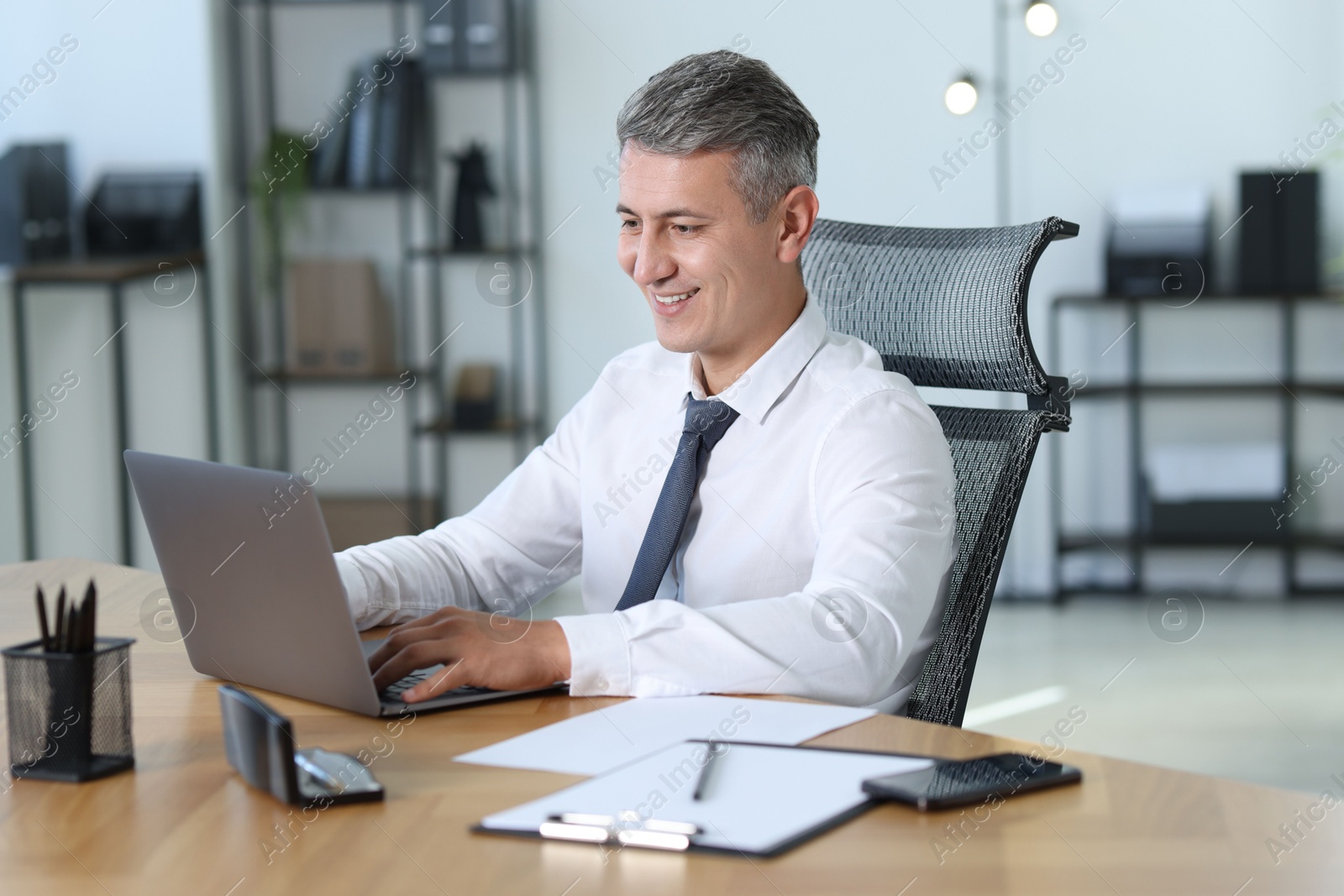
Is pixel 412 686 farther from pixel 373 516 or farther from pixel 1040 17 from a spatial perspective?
pixel 1040 17

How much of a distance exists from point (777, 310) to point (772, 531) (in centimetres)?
27

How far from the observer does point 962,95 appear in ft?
13.2

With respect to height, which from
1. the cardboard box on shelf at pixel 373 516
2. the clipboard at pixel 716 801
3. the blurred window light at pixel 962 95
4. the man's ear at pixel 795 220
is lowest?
the cardboard box on shelf at pixel 373 516

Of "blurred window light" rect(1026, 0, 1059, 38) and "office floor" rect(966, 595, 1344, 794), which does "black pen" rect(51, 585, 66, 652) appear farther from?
"blurred window light" rect(1026, 0, 1059, 38)

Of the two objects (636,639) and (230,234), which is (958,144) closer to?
(230,234)

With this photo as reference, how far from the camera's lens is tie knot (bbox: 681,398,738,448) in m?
1.49

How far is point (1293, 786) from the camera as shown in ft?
8.64

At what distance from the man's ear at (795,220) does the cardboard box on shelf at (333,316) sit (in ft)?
9.07

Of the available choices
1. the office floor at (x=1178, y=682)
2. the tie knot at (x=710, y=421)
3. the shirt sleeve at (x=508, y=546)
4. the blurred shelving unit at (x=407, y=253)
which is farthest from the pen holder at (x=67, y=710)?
the blurred shelving unit at (x=407, y=253)

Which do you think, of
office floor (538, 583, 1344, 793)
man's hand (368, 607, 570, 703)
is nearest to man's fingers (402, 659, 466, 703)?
man's hand (368, 607, 570, 703)

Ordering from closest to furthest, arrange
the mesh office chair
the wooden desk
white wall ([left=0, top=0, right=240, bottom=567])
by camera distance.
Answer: the wooden desk, the mesh office chair, white wall ([left=0, top=0, right=240, bottom=567])

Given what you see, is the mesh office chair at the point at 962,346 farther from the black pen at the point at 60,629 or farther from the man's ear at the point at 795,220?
the black pen at the point at 60,629

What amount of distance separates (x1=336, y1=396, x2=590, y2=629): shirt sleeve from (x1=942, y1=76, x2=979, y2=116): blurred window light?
8.91 ft

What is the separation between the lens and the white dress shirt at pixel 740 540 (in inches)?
45.3
